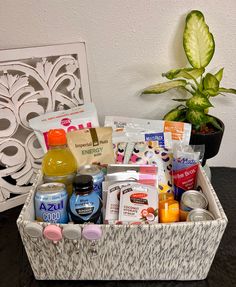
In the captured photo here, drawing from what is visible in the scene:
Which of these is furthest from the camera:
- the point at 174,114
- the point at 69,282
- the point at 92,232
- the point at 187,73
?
the point at 174,114

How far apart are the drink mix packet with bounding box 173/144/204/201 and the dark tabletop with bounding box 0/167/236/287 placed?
0.17 meters

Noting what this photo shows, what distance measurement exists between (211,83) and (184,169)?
0.24 metres

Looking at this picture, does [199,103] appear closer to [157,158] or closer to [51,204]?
[157,158]

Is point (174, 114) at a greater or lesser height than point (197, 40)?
lesser

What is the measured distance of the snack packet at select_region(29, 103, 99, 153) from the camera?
0.78 meters

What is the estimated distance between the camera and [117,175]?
26.2 inches

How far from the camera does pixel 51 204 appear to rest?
59cm

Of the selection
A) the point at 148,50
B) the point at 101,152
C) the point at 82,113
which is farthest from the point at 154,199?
the point at 148,50

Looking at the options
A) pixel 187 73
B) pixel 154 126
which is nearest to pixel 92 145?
pixel 154 126

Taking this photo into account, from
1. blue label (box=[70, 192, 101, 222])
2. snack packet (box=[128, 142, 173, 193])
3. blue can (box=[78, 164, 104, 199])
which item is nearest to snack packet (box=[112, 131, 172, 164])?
snack packet (box=[128, 142, 173, 193])

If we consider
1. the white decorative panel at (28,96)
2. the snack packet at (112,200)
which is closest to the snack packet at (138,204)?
the snack packet at (112,200)

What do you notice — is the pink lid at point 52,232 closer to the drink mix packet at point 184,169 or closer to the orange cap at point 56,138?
the orange cap at point 56,138

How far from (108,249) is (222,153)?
24.4 inches

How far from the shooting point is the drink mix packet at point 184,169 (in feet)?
2.35
